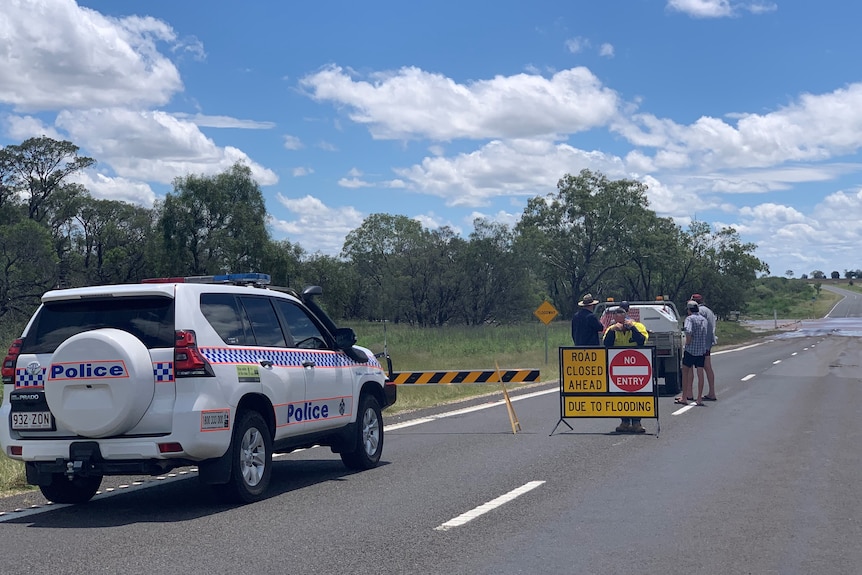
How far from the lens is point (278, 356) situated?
964 centimetres

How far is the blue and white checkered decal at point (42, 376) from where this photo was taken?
27.6 feet

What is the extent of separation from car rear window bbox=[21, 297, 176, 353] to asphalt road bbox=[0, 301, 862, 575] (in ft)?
4.83

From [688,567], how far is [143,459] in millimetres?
4332

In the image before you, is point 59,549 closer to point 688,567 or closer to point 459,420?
point 688,567

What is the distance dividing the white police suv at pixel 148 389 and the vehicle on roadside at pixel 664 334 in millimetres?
12257

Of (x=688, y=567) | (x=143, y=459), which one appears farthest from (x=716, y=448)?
(x=143, y=459)

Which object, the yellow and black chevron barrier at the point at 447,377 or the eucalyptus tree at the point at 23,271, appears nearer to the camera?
the yellow and black chevron barrier at the point at 447,377

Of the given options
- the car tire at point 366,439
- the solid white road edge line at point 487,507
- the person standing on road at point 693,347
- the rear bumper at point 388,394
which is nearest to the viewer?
the solid white road edge line at point 487,507

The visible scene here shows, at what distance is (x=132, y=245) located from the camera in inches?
2731

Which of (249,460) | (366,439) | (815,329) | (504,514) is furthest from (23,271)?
(815,329)

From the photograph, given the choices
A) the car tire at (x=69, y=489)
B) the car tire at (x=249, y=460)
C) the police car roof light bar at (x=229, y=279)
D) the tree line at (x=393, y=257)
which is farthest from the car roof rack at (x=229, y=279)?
the tree line at (x=393, y=257)

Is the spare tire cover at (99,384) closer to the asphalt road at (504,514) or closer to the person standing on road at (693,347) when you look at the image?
the asphalt road at (504,514)

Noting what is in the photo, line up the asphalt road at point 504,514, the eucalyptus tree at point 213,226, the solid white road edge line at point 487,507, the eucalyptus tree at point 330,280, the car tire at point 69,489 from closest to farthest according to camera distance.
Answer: the asphalt road at point 504,514, the solid white road edge line at point 487,507, the car tire at point 69,489, the eucalyptus tree at point 213,226, the eucalyptus tree at point 330,280

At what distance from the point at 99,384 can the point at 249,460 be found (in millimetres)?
A: 1536
